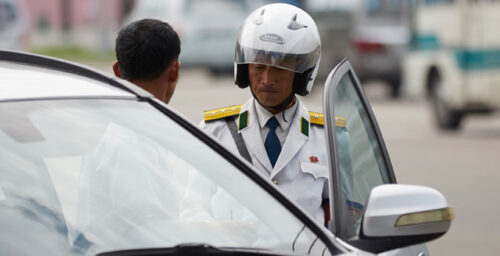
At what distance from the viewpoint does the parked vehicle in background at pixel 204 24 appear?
27.4 meters

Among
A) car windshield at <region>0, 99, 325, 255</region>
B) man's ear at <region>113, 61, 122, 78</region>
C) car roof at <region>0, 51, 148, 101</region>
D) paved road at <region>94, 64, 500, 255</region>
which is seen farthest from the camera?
paved road at <region>94, 64, 500, 255</region>

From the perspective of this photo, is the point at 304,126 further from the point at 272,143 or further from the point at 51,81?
the point at 51,81

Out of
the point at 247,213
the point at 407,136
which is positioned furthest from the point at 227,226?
the point at 407,136

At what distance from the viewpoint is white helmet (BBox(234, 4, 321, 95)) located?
13.4 feet

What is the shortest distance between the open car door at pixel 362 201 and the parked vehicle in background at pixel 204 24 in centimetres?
2389

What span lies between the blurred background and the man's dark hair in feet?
15.0

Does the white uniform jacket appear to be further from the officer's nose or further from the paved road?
the paved road

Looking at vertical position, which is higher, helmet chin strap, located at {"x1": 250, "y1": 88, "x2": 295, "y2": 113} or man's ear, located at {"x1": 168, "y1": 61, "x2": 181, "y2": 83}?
helmet chin strap, located at {"x1": 250, "y1": 88, "x2": 295, "y2": 113}

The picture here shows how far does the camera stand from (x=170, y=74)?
4375 millimetres

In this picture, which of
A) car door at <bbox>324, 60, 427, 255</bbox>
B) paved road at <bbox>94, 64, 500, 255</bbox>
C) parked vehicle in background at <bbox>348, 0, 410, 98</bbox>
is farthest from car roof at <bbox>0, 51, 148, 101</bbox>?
parked vehicle in background at <bbox>348, 0, 410, 98</bbox>

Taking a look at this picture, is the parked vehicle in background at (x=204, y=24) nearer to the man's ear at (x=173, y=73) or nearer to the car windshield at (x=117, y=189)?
the man's ear at (x=173, y=73)

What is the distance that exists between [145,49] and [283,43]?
551 mm

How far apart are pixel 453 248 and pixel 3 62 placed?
232 inches

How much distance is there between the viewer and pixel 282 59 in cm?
409
